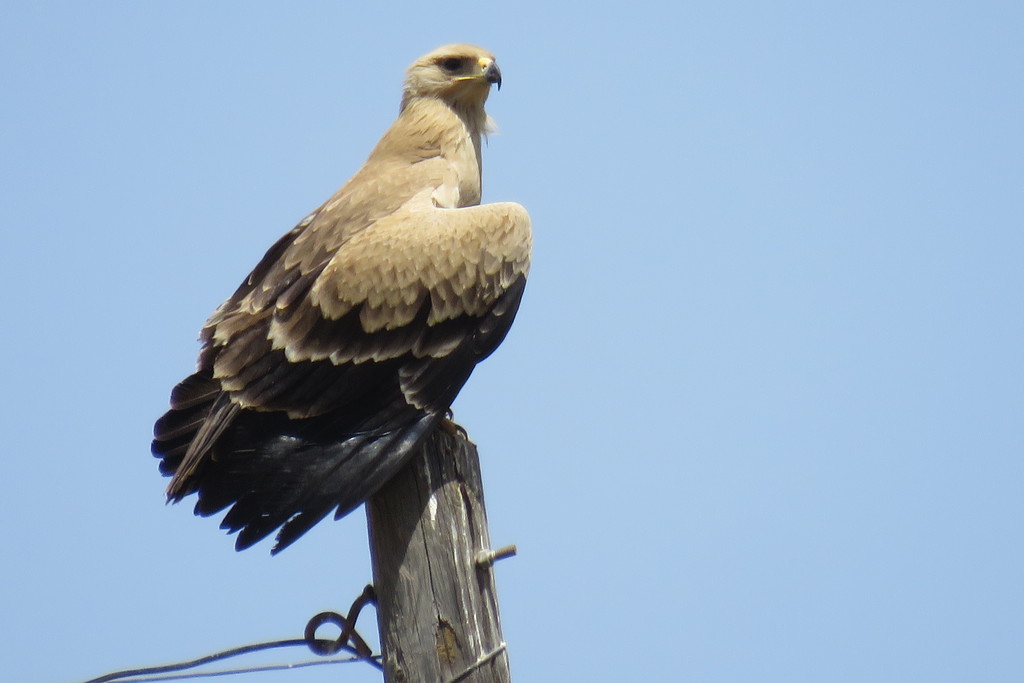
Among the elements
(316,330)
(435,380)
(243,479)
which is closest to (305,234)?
(316,330)

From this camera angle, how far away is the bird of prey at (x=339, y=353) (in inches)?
175

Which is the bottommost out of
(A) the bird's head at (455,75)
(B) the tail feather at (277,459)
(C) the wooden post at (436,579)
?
(C) the wooden post at (436,579)

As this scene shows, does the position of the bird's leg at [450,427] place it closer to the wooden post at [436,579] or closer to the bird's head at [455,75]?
the wooden post at [436,579]

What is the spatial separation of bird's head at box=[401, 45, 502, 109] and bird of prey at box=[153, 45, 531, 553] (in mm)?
1010

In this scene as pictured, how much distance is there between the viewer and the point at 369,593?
14.4 feet

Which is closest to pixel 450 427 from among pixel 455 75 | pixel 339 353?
pixel 339 353

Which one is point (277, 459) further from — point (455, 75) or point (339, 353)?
point (455, 75)

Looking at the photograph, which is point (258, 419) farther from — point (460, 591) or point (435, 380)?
point (460, 591)

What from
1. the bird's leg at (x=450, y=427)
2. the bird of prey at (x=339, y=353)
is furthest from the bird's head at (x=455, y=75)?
the bird's leg at (x=450, y=427)

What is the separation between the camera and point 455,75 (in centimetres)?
655

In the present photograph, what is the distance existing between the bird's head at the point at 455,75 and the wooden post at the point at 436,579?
9.09ft

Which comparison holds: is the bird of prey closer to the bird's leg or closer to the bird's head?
the bird's leg

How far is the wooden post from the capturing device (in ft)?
13.6

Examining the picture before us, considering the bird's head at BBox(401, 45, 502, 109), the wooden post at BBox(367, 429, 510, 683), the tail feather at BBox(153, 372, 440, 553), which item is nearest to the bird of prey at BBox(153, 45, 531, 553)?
the tail feather at BBox(153, 372, 440, 553)
